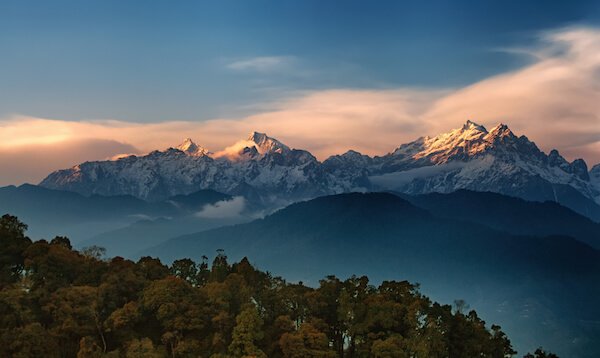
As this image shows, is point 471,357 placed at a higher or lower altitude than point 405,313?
lower

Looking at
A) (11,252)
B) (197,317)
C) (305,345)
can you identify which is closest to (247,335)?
(305,345)

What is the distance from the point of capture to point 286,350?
124250 mm

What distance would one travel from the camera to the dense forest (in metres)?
124

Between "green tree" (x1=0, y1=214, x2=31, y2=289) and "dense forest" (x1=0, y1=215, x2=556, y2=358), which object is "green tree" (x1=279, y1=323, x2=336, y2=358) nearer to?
"dense forest" (x1=0, y1=215, x2=556, y2=358)

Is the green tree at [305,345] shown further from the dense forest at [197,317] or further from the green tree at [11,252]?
the green tree at [11,252]

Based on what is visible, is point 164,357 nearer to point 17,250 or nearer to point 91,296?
point 91,296

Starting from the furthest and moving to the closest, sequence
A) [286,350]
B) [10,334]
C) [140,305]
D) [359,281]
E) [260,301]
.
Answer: [359,281] < [260,301] < [140,305] < [286,350] < [10,334]

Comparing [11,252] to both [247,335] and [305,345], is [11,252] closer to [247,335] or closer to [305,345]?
[247,335]

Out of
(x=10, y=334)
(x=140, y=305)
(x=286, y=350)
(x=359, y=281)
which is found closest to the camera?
(x=10, y=334)

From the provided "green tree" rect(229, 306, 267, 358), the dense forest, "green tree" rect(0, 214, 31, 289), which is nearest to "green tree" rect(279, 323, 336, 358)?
the dense forest

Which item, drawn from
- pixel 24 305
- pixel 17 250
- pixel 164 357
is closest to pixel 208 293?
pixel 164 357

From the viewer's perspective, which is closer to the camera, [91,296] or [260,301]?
[91,296]

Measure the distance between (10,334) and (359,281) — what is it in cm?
7176

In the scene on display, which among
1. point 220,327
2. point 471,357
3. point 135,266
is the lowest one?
point 471,357
